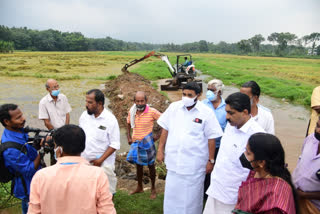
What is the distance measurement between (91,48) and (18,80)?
69849mm

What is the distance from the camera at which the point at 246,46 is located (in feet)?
240

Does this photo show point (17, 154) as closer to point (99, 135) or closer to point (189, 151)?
point (99, 135)

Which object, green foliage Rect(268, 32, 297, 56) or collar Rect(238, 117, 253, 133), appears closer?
collar Rect(238, 117, 253, 133)

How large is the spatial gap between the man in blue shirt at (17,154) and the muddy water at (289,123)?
552cm

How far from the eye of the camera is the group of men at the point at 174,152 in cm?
161

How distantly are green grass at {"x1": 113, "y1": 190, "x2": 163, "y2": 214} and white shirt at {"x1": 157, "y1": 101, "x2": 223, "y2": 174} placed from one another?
40.9 inches

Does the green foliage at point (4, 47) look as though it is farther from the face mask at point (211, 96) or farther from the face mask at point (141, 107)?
the face mask at point (211, 96)

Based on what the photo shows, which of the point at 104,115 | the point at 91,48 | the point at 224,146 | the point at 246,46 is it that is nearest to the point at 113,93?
the point at 104,115

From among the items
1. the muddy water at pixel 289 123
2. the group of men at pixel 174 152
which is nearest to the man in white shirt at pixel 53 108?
the group of men at pixel 174 152

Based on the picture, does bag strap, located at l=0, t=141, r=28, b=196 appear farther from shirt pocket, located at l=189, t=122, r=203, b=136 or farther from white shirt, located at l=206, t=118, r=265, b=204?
white shirt, located at l=206, t=118, r=265, b=204

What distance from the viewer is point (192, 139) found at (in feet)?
8.86

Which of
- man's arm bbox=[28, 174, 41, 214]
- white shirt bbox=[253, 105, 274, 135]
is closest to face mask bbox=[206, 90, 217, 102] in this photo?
white shirt bbox=[253, 105, 274, 135]

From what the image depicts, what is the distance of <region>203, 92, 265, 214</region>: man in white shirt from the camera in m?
2.20

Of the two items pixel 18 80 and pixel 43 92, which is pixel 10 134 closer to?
pixel 43 92
